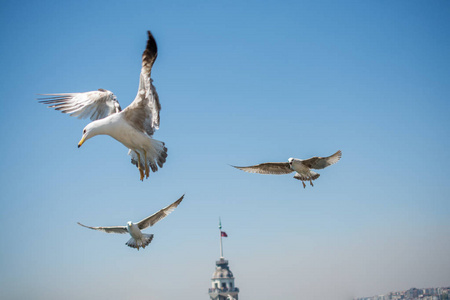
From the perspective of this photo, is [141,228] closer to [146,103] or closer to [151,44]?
[146,103]

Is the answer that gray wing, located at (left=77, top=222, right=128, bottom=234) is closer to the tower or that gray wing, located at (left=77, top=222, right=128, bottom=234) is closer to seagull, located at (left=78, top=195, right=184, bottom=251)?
seagull, located at (left=78, top=195, right=184, bottom=251)

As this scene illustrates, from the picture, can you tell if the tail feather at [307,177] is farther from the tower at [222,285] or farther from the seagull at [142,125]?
the tower at [222,285]

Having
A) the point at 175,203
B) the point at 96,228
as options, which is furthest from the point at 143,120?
the point at 96,228

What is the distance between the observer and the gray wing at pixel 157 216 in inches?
692

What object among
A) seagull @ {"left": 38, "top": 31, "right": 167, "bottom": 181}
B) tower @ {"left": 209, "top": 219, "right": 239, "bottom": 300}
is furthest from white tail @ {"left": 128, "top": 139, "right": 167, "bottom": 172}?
tower @ {"left": 209, "top": 219, "right": 239, "bottom": 300}

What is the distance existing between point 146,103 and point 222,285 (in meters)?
132

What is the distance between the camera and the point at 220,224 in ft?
472

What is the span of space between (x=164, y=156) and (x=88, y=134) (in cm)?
241

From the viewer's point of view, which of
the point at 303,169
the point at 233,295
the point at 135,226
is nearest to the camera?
the point at 135,226

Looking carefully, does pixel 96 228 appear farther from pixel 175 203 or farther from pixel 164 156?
pixel 164 156

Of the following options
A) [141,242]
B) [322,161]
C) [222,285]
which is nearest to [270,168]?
[322,161]

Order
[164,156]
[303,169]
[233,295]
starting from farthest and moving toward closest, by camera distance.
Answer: [233,295] < [303,169] < [164,156]

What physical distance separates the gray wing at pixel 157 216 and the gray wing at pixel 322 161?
5.75m

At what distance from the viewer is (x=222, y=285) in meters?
141
